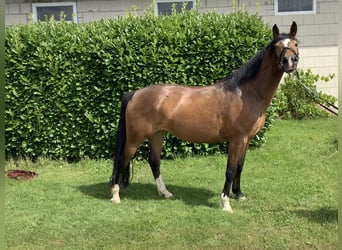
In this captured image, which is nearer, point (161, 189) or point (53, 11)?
point (161, 189)

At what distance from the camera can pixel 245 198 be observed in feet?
16.3

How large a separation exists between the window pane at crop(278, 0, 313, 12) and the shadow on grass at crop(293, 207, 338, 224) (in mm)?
6048

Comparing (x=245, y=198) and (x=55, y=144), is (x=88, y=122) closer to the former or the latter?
(x=55, y=144)

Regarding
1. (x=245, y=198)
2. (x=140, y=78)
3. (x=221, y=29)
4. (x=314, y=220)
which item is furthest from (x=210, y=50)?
(x=314, y=220)

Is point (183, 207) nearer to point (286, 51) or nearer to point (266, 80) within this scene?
point (266, 80)

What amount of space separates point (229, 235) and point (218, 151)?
2863mm

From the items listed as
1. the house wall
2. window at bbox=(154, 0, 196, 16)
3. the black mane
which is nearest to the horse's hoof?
the black mane

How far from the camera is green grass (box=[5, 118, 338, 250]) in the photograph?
156 inches

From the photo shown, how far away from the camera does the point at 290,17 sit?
933 centimetres

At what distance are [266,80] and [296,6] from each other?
5732 mm

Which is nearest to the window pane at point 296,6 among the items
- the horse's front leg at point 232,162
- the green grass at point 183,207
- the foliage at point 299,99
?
the foliage at point 299,99

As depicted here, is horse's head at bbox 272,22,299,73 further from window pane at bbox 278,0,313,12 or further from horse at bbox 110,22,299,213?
window pane at bbox 278,0,313,12

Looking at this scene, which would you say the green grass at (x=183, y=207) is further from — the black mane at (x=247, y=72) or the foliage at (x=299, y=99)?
the foliage at (x=299, y=99)

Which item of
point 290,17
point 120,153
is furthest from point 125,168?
point 290,17
